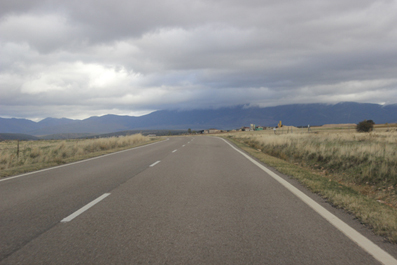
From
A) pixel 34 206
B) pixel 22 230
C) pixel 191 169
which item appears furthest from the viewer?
pixel 191 169

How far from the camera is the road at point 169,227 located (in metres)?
3.58

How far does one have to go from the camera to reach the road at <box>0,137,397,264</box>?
3.58m

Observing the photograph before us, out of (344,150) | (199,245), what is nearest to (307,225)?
(199,245)

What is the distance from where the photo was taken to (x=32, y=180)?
920cm

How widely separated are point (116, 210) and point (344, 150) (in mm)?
11053

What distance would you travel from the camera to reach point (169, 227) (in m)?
4.57

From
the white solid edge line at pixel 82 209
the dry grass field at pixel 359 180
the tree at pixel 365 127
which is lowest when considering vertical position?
the dry grass field at pixel 359 180

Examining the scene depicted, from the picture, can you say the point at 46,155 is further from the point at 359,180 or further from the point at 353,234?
the point at 353,234

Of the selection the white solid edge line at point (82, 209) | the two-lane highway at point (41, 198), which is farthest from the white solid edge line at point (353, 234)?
the two-lane highway at point (41, 198)

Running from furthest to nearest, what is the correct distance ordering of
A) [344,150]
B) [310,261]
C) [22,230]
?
[344,150] → [22,230] → [310,261]

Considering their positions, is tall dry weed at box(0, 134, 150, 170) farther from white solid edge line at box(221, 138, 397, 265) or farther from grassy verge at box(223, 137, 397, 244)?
white solid edge line at box(221, 138, 397, 265)

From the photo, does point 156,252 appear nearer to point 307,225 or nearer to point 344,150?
point 307,225

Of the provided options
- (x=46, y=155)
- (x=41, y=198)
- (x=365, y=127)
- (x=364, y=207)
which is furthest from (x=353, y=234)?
(x=365, y=127)

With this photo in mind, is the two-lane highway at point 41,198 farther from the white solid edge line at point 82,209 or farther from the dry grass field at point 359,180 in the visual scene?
the dry grass field at point 359,180
